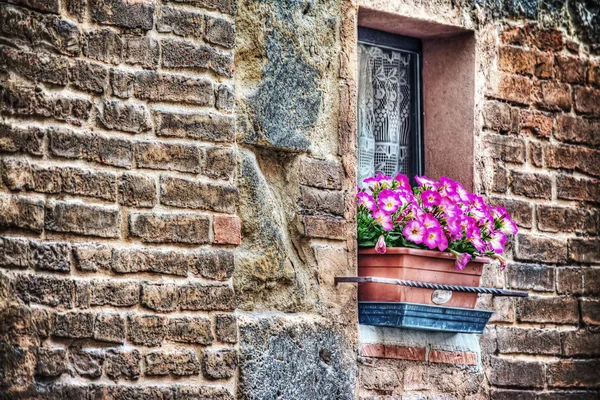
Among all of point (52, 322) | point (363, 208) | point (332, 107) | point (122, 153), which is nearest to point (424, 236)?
point (363, 208)

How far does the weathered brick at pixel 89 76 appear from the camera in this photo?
3.40 metres

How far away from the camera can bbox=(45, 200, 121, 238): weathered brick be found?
10.8 feet

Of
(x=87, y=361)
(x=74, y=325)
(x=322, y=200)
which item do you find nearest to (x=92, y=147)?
(x=74, y=325)

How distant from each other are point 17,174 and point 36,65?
1.15 ft

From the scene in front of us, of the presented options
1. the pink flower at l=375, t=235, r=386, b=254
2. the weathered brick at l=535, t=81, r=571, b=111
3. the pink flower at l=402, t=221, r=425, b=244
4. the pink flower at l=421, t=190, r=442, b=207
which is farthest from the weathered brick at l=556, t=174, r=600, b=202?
the pink flower at l=375, t=235, r=386, b=254

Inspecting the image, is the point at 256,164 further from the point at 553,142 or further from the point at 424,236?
the point at 553,142

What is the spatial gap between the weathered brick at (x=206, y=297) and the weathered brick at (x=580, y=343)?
5.75 feet

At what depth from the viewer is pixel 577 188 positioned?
4801 millimetres

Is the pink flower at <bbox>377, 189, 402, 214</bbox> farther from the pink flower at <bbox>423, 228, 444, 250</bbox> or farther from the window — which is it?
the window

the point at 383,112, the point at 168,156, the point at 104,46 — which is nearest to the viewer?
the point at 104,46

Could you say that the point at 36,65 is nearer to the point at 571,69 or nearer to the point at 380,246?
the point at 380,246

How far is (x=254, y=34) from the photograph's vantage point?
156 inches

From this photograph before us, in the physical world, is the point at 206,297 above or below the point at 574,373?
above

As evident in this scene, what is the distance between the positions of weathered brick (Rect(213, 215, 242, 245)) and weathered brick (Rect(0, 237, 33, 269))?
0.68m
